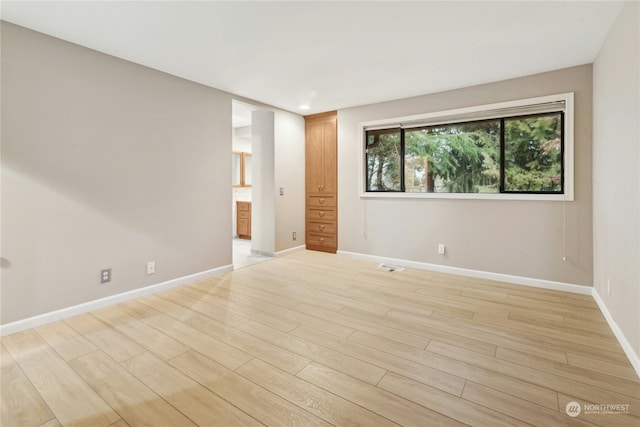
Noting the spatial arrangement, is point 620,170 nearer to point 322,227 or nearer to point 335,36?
point 335,36

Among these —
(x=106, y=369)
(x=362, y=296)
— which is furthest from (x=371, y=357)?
(x=106, y=369)

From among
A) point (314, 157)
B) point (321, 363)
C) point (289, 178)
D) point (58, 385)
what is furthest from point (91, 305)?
point (314, 157)

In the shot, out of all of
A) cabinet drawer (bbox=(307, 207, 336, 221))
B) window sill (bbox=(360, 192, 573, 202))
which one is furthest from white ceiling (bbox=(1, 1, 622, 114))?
cabinet drawer (bbox=(307, 207, 336, 221))

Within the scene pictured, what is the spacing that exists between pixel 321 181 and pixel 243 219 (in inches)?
95.4

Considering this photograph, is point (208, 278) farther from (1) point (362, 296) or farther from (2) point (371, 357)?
(2) point (371, 357)

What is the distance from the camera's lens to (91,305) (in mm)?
2775

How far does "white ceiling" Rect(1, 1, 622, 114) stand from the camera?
217 cm

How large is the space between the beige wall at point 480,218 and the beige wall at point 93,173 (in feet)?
7.19

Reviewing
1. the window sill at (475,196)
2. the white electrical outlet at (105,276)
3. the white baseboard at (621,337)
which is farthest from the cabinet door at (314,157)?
the white baseboard at (621,337)

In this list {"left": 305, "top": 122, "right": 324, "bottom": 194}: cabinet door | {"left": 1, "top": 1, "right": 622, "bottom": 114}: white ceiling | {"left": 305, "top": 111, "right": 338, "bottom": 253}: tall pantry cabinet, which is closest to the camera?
{"left": 1, "top": 1, "right": 622, "bottom": 114}: white ceiling

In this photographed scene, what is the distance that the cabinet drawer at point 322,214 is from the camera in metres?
5.14

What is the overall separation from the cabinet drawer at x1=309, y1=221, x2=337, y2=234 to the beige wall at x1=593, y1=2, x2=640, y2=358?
131 inches

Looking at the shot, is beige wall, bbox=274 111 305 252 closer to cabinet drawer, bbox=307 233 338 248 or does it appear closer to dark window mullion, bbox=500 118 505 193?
cabinet drawer, bbox=307 233 338 248

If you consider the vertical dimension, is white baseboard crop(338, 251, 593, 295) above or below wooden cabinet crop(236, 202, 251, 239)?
below
